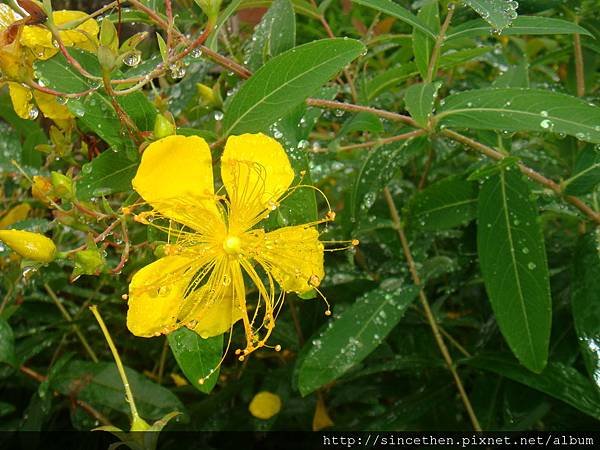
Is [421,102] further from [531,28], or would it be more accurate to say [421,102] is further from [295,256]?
[295,256]

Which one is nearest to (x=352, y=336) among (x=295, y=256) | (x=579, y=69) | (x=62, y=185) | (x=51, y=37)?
(x=295, y=256)

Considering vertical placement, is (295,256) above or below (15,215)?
above

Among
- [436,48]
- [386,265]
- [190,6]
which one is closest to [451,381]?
[386,265]

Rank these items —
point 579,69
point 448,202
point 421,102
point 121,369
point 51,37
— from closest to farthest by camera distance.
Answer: point 121,369, point 51,37, point 421,102, point 448,202, point 579,69

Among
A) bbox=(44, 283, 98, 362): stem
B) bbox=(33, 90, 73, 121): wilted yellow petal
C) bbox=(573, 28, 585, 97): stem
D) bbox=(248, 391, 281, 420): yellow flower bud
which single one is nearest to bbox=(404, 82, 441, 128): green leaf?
bbox=(33, 90, 73, 121): wilted yellow petal

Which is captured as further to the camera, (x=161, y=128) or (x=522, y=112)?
(x=522, y=112)

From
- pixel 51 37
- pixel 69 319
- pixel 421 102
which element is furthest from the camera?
pixel 69 319

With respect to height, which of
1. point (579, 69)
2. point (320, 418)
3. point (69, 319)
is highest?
point (579, 69)
